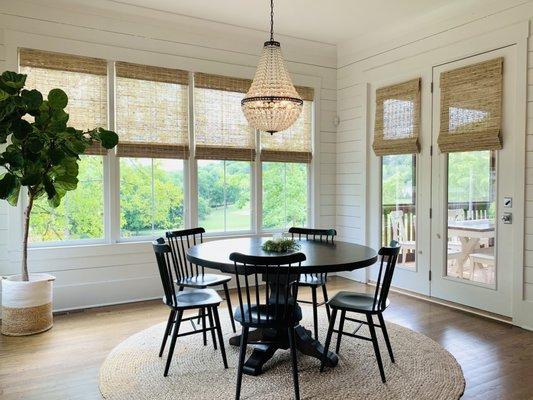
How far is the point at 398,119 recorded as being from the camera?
16.6 feet

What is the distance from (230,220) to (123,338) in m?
2.08

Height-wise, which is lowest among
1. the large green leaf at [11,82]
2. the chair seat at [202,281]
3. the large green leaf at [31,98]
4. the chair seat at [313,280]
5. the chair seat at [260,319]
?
the chair seat at [260,319]

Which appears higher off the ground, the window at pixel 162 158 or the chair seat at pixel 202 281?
the window at pixel 162 158

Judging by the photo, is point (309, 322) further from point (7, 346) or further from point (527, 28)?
point (527, 28)

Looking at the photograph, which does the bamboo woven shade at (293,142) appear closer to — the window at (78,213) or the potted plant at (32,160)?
the window at (78,213)

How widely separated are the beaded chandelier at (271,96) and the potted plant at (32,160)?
1.34 m

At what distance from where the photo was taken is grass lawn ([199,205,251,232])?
5183mm

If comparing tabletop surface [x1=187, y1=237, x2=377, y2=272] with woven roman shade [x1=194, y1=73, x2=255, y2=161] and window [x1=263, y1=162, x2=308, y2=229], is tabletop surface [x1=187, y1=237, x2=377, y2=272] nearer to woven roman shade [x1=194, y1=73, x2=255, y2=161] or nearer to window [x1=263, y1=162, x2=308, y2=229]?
woven roman shade [x1=194, y1=73, x2=255, y2=161]

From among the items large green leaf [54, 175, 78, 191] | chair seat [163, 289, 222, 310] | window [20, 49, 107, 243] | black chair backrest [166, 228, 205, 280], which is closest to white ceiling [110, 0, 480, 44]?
window [20, 49, 107, 243]

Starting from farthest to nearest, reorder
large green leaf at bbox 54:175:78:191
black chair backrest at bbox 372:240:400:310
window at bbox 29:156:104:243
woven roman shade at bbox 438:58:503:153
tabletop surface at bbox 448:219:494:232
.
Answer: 1. window at bbox 29:156:104:243
2. tabletop surface at bbox 448:219:494:232
3. woven roman shade at bbox 438:58:503:153
4. large green leaf at bbox 54:175:78:191
5. black chair backrest at bbox 372:240:400:310

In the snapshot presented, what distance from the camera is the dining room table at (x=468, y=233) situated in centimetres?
414

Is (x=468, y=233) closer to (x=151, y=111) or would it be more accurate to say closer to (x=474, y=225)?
(x=474, y=225)

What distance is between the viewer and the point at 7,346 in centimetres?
344

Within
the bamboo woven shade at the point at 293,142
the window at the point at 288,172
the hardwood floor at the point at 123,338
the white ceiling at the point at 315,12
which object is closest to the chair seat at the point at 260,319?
the hardwood floor at the point at 123,338
